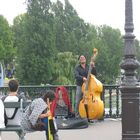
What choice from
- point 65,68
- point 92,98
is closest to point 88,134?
point 92,98

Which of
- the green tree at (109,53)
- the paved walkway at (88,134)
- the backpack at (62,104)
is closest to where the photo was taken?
the paved walkway at (88,134)

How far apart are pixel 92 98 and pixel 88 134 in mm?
1685

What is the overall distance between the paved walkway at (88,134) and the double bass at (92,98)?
0.33 metres

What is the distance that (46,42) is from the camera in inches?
2761

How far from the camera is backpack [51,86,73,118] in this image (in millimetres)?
14766

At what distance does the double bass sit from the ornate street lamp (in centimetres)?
401

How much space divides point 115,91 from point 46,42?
5444 centimetres

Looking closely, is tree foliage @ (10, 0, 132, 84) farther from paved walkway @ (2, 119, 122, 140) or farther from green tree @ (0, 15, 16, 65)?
paved walkway @ (2, 119, 122, 140)

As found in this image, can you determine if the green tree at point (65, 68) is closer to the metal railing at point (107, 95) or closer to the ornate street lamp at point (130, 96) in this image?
the metal railing at point (107, 95)

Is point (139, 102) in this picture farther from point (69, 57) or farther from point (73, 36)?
point (73, 36)

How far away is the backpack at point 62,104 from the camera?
14766 mm

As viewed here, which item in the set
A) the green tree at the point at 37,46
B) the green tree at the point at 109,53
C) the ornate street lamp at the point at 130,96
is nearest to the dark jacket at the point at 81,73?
the ornate street lamp at the point at 130,96

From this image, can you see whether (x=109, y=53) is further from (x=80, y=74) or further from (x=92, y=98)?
(x=92, y=98)

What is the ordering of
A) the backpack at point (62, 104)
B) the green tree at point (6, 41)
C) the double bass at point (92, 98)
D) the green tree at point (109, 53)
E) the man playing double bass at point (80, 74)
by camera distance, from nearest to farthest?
the double bass at point (92, 98) → the man playing double bass at point (80, 74) → the backpack at point (62, 104) → the green tree at point (6, 41) → the green tree at point (109, 53)
